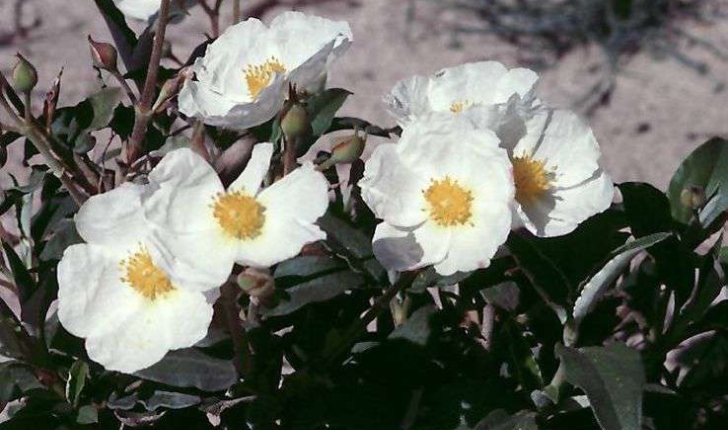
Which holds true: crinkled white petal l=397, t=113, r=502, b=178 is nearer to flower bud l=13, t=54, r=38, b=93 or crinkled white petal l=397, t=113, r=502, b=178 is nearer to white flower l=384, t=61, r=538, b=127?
white flower l=384, t=61, r=538, b=127

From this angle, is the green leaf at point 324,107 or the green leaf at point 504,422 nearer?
the green leaf at point 504,422

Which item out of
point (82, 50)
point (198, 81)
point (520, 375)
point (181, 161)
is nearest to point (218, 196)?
point (181, 161)

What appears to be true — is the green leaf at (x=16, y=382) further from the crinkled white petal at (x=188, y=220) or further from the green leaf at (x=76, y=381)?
the crinkled white petal at (x=188, y=220)

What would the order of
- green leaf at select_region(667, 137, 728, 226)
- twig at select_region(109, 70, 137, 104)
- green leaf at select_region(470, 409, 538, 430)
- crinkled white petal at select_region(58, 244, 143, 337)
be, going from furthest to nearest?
green leaf at select_region(667, 137, 728, 226)
twig at select_region(109, 70, 137, 104)
green leaf at select_region(470, 409, 538, 430)
crinkled white petal at select_region(58, 244, 143, 337)

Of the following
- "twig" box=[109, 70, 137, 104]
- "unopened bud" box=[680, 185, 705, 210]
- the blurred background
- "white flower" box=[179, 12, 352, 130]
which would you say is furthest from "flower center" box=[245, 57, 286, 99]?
the blurred background

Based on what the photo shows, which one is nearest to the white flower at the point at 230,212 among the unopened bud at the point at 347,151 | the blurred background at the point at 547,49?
the unopened bud at the point at 347,151
